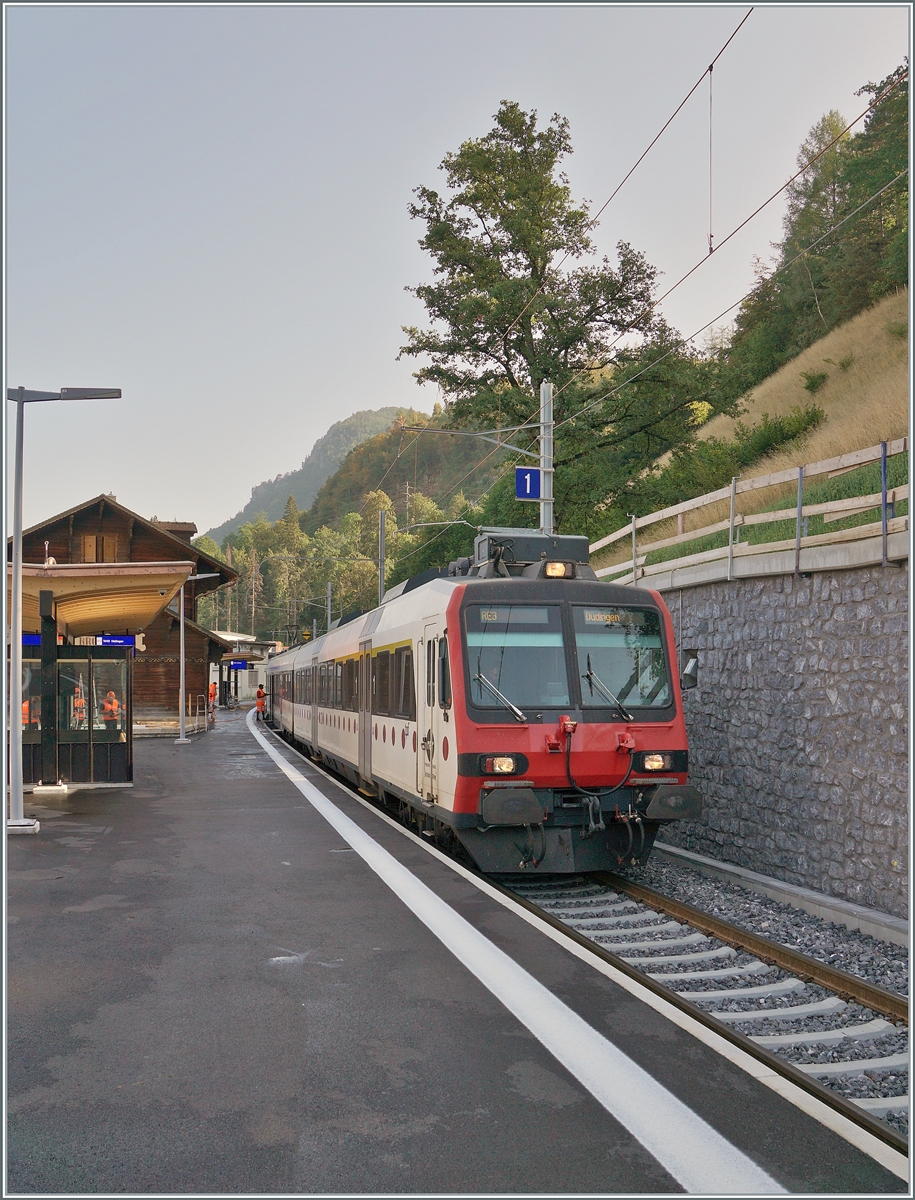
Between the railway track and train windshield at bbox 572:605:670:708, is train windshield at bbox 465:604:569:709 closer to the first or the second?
train windshield at bbox 572:605:670:708

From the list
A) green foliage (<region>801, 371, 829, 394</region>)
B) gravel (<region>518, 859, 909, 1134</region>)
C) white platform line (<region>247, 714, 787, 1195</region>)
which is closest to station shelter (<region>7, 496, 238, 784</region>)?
gravel (<region>518, 859, 909, 1134</region>)

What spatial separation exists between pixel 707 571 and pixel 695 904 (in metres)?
4.80

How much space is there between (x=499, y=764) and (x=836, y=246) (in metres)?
53.1

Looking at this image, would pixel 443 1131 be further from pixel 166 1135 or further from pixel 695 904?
pixel 695 904

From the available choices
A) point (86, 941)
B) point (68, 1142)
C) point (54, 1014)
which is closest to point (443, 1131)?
point (68, 1142)

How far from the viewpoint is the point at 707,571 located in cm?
1344

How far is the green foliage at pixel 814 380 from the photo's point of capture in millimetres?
40281

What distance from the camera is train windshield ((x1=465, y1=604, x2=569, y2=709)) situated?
9.87m

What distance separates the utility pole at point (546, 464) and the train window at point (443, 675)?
7.20m

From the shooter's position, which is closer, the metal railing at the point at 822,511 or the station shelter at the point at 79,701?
the metal railing at the point at 822,511

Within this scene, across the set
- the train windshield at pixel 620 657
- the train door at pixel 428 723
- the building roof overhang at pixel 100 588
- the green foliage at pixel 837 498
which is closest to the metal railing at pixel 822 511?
the green foliage at pixel 837 498

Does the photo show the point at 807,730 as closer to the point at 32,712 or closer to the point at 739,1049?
the point at 739,1049

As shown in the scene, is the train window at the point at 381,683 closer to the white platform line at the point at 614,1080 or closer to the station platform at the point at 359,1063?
the station platform at the point at 359,1063

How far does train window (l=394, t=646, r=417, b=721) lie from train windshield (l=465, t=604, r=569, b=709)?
188cm
